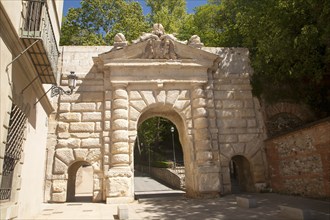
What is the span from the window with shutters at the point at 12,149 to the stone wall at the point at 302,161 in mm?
7981

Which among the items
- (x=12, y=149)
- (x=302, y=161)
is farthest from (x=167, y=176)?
(x=12, y=149)

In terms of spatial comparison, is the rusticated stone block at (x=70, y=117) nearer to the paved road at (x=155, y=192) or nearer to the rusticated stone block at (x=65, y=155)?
the rusticated stone block at (x=65, y=155)

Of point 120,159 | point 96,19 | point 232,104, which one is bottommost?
point 120,159

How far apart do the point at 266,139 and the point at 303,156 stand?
7.34ft

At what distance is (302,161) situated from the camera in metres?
9.52

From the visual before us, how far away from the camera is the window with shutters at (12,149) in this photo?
17.8 feet

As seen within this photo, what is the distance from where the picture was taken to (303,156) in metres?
9.45

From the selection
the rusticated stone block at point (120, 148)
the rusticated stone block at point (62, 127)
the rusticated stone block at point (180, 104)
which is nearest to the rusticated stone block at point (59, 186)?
the rusticated stone block at point (62, 127)

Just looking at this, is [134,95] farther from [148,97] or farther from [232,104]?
[232,104]

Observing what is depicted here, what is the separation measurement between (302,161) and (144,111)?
594cm

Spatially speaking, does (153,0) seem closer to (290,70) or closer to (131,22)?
(131,22)

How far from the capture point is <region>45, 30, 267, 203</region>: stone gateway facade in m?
10.6

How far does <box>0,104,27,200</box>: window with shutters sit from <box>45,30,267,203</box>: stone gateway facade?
4.48 m

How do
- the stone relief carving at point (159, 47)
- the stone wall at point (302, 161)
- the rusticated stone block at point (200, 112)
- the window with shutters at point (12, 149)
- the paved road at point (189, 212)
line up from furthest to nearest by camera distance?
the stone relief carving at point (159, 47), the rusticated stone block at point (200, 112), the stone wall at point (302, 161), the paved road at point (189, 212), the window with shutters at point (12, 149)
